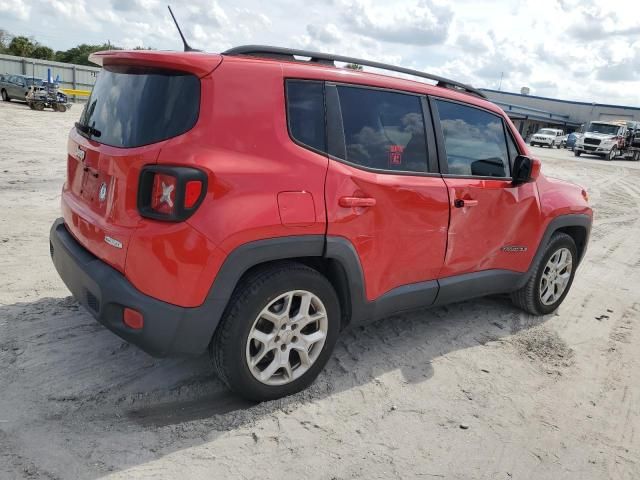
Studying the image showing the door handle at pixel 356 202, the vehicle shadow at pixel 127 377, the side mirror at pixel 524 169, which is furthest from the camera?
the side mirror at pixel 524 169

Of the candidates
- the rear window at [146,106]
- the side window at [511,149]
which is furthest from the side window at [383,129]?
the side window at [511,149]

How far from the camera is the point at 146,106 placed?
2.63m

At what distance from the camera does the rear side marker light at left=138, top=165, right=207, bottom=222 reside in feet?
7.96

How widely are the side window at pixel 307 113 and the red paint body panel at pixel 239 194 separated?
0.14 ft

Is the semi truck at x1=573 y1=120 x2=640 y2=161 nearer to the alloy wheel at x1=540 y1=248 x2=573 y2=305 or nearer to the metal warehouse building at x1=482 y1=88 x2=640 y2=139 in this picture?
the metal warehouse building at x1=482 y1=88 x2=640 y2=139

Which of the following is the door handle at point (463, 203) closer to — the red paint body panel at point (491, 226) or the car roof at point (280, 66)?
the red paint body panel at point (491, 226)

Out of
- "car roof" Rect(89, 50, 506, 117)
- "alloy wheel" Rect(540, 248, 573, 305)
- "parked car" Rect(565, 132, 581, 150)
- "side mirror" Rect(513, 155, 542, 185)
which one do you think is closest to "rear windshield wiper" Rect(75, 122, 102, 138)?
"car roof" Rect(89, 50, 506, 117)

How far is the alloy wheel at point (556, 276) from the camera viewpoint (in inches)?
184

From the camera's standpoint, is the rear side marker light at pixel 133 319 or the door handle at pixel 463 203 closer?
→ the rear side marker light at pixel 133 319

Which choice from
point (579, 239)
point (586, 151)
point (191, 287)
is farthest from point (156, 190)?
point (586, 151)

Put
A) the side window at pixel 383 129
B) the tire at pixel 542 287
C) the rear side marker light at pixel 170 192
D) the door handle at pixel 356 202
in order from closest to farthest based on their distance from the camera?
the rear side marker light at pixel 170 192 → the door handle at pixel 356 202 → the side window at pixel 383 129 → the tire at pixel 542 287

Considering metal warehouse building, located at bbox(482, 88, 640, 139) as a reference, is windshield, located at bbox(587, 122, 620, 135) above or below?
below

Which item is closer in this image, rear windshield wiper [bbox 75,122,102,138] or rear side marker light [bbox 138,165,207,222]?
rear side marker light [bbox 138,165,207,222]

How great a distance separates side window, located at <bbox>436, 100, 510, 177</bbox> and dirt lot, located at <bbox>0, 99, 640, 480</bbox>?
1314 mm
